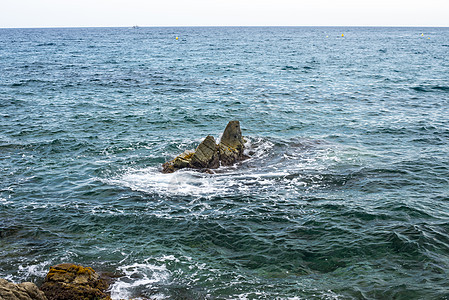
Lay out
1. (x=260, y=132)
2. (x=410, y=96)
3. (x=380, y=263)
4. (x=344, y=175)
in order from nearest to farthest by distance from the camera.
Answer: (x=380, y=263) < (x=344, y=175) < (x=260, y=132) < (x=410, y=96)

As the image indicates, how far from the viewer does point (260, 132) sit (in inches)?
1134

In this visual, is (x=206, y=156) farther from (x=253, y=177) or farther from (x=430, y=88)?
(x=430, y=88)

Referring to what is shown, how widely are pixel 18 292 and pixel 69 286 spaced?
1552 millimetres

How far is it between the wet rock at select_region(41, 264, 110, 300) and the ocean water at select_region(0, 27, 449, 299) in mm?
633

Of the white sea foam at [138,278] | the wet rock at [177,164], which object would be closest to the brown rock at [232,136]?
the wet rock at [177,164]

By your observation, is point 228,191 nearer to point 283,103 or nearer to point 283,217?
point 283,217

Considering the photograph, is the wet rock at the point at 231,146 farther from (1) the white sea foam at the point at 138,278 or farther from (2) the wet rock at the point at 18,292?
(2) the wet rock at the point at 18,292

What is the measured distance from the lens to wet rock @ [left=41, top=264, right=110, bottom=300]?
11.0m

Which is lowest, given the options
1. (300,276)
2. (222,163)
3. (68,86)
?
(300,276)

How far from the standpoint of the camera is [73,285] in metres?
11.2

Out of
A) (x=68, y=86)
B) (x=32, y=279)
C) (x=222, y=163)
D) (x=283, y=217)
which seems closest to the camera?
(x=32, y=279)

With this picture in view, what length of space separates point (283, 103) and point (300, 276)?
27.0 meters

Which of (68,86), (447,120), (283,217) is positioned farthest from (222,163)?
(68,86)

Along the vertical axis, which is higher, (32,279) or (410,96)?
(410,96)
